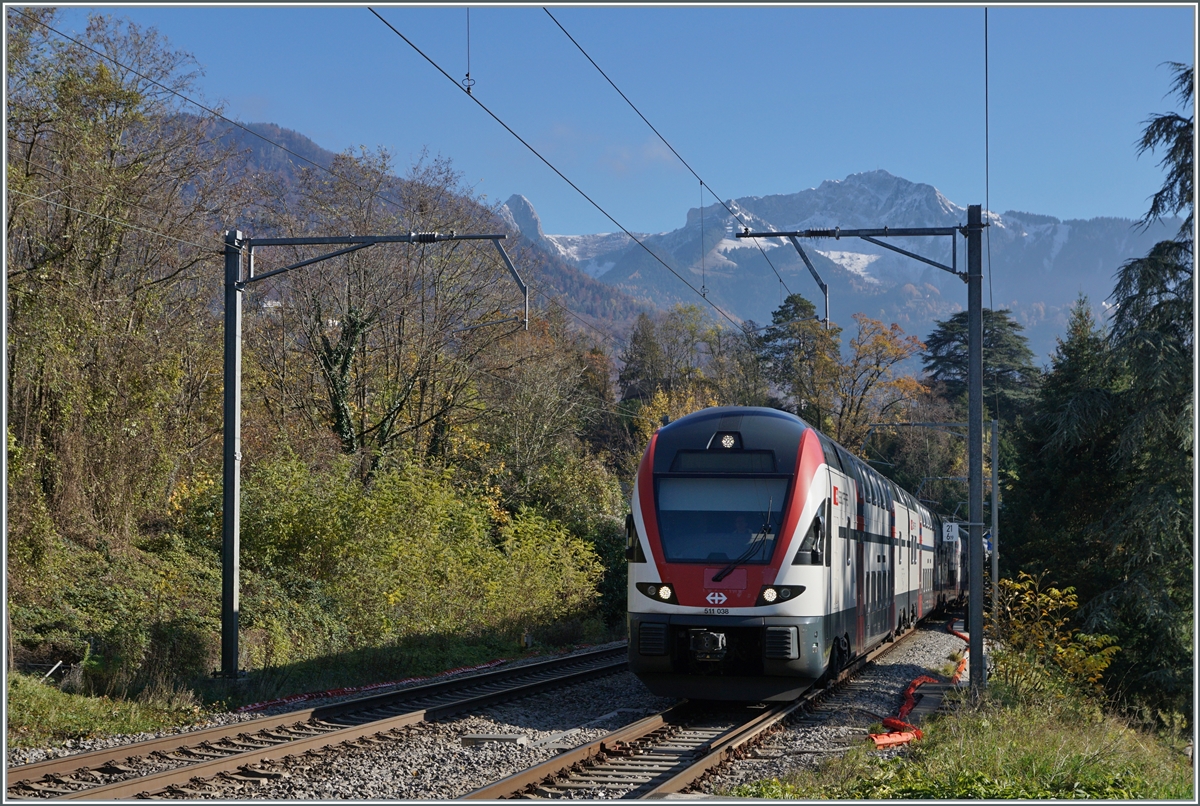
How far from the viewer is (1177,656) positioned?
20.6 metres

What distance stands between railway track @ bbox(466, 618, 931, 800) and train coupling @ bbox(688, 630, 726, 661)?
0.79 m

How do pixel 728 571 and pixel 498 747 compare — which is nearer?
pixel 498 747

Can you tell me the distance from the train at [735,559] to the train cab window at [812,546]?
0.01 metres

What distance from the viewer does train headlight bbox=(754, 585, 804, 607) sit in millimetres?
12320

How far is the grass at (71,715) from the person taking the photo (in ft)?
34.2

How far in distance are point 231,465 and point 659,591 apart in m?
6.29

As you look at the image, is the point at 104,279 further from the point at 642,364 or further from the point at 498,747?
the point at 642,364

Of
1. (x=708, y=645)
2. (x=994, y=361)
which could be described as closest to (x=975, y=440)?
(x=708, y=645)

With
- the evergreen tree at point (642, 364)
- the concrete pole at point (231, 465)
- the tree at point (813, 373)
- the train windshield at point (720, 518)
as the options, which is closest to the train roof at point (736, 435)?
the train windshield at point (720, 518)

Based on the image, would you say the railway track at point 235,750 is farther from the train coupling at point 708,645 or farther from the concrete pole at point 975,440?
the concrete pole at point 975,440

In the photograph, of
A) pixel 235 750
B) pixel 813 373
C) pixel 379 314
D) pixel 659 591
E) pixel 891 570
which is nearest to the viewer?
pixel 235 750

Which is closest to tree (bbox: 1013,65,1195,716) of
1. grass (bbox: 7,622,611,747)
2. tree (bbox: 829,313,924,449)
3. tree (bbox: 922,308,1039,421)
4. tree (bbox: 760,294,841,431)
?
grass (bbox: 7,622,611,747)

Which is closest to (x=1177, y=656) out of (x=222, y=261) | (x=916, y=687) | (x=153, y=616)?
(x=916, y=687)

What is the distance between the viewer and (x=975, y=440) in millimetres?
14234
